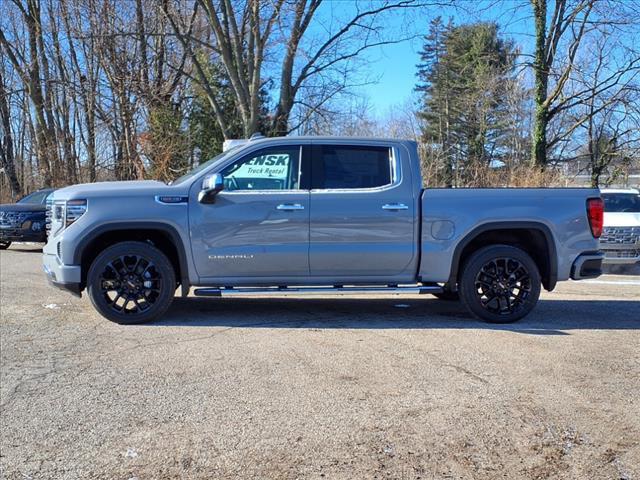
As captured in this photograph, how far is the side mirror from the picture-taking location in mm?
6118

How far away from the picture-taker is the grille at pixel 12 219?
14.8 metres

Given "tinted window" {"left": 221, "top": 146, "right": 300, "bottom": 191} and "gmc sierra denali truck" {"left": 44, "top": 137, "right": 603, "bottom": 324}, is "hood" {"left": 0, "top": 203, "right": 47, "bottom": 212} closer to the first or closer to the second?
"gmc sierra denali truck" {"left": 44, "top": 137, "right": 603, "bottom": 324}

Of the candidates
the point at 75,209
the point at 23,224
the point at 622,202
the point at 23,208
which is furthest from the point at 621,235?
the point at 23,208

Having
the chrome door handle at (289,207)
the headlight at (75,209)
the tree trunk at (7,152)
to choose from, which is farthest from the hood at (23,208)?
the tree trunk at (7,152)

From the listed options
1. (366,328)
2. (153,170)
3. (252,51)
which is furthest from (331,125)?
(366,328)

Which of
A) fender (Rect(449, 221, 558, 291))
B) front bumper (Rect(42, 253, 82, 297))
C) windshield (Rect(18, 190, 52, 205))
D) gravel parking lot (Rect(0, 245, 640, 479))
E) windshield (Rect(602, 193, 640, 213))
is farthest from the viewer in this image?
windshield (Rect(18, 190, 52, 205))

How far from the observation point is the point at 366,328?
6395 mm

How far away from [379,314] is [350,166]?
1842mm

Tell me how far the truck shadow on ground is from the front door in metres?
0.62

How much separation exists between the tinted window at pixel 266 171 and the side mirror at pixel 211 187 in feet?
0.71

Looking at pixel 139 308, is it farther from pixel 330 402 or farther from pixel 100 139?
pixel 100 139

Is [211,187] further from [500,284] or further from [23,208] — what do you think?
[23,208]

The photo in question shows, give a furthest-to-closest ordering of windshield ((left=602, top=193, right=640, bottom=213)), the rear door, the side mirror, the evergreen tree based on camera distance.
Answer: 1. the evergreen tree
2. windshield ((left=602, top=193, right=640, bottom=213))
3. the rear door
4. the side mirror

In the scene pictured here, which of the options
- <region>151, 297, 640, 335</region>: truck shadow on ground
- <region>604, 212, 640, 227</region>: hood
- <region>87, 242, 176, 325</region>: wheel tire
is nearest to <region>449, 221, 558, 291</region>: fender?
<region>151, 297, 640, 335</region>: truck shadow on ground
